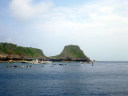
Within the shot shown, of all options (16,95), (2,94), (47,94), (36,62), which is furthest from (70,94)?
(36,62)

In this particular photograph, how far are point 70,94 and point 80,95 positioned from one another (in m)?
2.05

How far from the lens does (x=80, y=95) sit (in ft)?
117

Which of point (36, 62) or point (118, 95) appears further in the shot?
point (36, 62)

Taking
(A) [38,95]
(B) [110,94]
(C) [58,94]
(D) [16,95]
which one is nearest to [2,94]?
(D) [16,95]

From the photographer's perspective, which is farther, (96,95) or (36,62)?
(36,62)

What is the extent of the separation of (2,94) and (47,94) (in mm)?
8849

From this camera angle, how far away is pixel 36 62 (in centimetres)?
18525

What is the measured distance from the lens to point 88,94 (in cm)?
3694

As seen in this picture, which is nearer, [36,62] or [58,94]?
[58,94]

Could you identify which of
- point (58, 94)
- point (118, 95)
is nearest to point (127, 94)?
point (118, 95)

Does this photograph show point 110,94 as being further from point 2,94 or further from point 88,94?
point 2,94

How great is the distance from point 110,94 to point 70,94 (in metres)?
8.13

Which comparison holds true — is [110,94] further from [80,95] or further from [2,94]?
[2,94]

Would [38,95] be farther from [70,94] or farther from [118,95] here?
[118,95]
